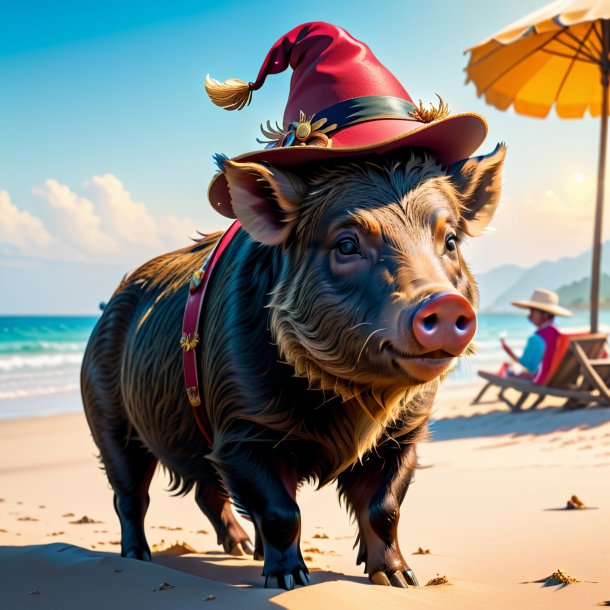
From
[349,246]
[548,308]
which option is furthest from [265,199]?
[548,308]

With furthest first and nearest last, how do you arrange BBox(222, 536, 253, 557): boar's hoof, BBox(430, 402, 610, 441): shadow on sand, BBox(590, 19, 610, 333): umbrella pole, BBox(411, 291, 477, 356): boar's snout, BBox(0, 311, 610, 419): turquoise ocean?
BBox(0, 311, 610, 419): turquoise ocean
BBox(590, 19, 610, 333): umbrella pole
BBox(430, 402, 610, 441): shadow on sand
BBox(222, 536, 253, 557): boar's hoof
BBox(411, 291, 477, 356): boar's snout

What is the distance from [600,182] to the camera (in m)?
8.72

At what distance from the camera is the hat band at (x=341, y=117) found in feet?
8.24

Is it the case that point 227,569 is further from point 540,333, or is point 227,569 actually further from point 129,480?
point 540,333

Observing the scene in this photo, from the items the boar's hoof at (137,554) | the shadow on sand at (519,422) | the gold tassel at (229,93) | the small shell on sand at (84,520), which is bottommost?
the small shell on sand at (84,520)

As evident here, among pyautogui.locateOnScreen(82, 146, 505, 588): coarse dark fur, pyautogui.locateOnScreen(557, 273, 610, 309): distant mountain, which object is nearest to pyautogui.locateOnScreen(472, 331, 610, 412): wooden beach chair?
pyautogui.locateOnScreen(82, 146, 505, 588): coarse dark fur

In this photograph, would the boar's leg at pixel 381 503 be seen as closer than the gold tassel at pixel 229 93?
Yes

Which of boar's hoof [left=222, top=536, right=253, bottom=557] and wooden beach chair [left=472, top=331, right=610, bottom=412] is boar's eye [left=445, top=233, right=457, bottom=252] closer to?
boar's hoof [left=222, top=536, right=253, bottom=557]

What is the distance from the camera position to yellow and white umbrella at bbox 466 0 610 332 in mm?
7703

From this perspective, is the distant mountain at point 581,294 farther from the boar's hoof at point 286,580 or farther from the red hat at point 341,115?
the boar's hoof at point 286,580

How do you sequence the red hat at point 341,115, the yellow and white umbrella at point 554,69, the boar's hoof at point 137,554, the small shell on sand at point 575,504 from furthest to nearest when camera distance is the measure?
the yellow and white umbrella at point 554,69 → the small shell on sand at point 575,504 → the boar's hoof at point 137,554 → the red hat at point 341,115

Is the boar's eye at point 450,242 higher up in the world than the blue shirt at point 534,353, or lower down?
higher up

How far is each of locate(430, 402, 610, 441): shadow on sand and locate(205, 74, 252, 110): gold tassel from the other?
4.58 meters

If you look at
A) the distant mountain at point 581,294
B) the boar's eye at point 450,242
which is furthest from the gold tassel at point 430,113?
the distant mountain at point 581,294
